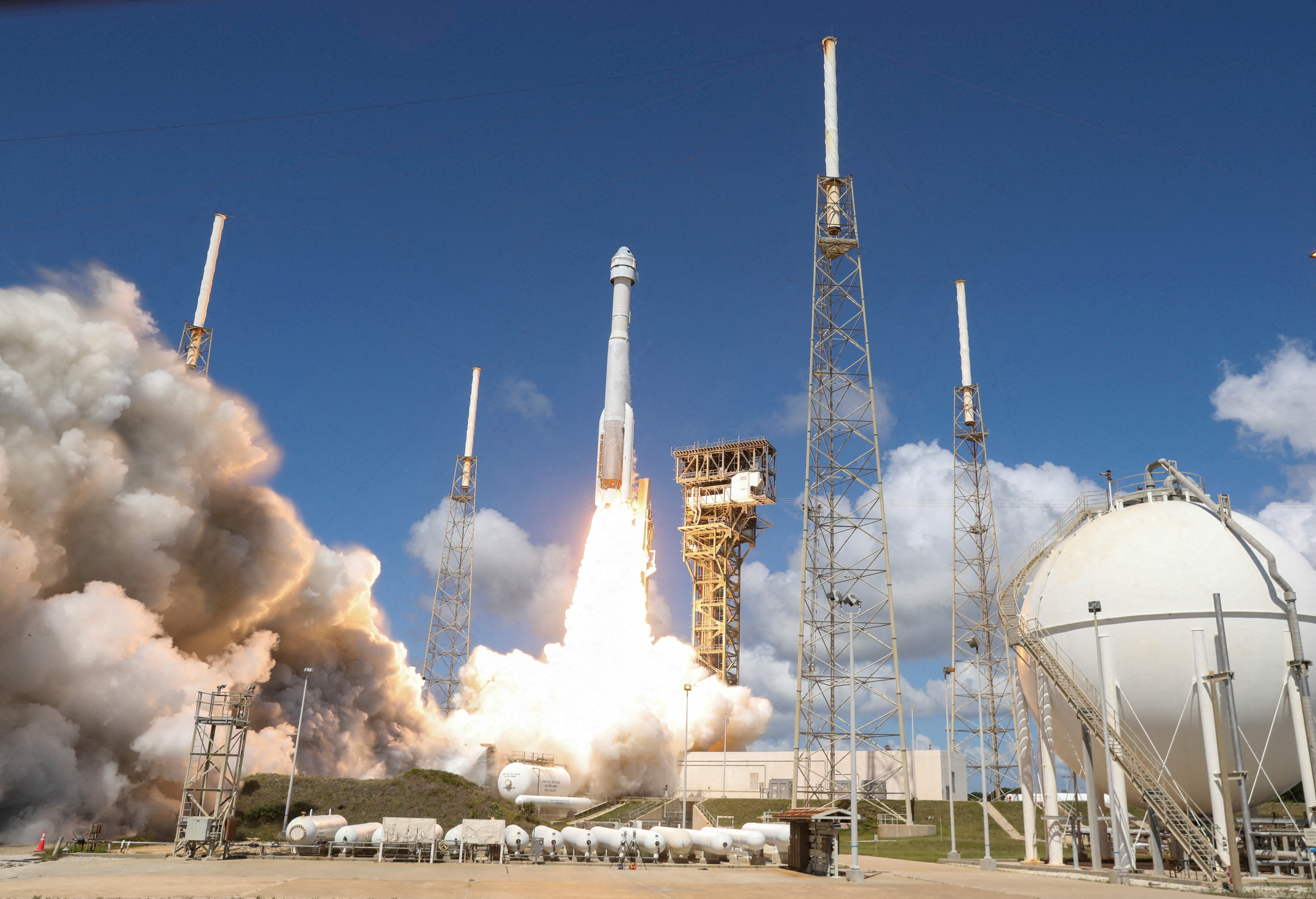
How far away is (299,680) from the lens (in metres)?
51.2

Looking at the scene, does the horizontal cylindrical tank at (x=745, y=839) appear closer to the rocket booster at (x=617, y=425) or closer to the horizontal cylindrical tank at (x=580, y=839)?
the horizontal cylindrical tank at (x=580, y=839)

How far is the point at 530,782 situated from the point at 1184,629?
110ft

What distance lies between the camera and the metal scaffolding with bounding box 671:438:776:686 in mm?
79938

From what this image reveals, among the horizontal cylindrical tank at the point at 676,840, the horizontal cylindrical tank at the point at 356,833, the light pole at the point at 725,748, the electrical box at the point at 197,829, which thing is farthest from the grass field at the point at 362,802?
the light pole at the point at 725,748

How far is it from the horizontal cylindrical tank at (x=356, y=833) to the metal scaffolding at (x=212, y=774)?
12.3ft

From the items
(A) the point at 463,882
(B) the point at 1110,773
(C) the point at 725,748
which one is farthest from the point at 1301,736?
(C) the point at 725,748

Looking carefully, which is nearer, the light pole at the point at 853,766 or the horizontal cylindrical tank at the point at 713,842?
the light pole at the point at 853,766

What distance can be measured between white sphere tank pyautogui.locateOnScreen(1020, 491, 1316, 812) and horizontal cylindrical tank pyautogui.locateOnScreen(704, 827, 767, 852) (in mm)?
12593

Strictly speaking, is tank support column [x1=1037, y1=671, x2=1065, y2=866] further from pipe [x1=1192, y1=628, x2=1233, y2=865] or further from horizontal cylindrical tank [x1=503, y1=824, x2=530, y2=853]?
horizontal cylindrical tank [x1=503, y1=824, x2=530, y2=853]

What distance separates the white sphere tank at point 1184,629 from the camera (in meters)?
28.9

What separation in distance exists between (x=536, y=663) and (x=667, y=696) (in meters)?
9.95

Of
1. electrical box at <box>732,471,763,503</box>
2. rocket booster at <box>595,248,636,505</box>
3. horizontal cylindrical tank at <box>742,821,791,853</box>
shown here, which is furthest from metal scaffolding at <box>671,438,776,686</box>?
horizontal cylindrical tank at <box>742,821,791,853</box>

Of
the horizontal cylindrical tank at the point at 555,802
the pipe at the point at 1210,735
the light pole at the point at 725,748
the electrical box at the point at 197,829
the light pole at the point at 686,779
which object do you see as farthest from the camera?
the light pole at the point at 725,748

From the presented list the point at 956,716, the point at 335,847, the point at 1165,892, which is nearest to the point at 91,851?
the point at 335,847
